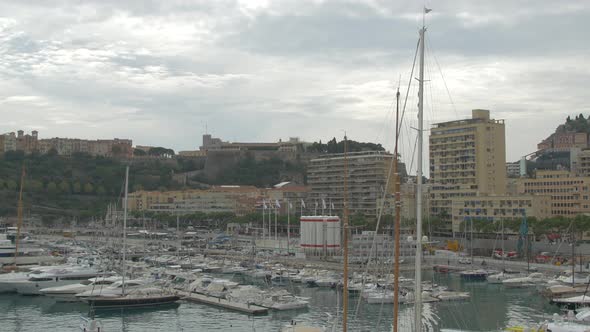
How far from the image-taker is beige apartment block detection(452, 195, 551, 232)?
88062 millimetres

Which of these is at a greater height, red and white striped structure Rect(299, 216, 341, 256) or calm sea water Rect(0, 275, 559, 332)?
red and white striped structure Rect(299, 216, 341, 256)

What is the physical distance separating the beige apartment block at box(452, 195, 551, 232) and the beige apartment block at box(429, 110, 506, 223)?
4.81 metres

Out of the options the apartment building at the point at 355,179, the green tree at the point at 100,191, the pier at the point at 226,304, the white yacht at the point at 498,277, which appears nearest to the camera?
the pier at the point at 226,304

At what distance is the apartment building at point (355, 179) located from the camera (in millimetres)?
121125

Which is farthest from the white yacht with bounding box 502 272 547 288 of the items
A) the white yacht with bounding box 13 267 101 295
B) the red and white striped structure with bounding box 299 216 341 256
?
the white yacht with bounding box 13 267 101 295

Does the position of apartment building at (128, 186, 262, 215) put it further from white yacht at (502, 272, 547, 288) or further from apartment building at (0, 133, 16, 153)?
white yacht at (502, 272, 547, 288)

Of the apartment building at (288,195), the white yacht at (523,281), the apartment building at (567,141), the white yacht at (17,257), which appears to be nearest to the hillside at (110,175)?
the apartment building at (288,195)

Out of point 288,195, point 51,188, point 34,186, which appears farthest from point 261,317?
point 51,188

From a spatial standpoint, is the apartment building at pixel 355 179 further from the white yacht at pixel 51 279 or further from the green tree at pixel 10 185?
the white yacht at pixel 51 279

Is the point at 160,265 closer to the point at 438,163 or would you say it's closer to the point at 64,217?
the point at 438,163

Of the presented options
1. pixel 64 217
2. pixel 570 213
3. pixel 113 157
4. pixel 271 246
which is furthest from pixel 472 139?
pixel 113 157

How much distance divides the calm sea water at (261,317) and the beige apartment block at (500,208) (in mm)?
38310

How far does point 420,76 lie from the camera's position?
19125 mm

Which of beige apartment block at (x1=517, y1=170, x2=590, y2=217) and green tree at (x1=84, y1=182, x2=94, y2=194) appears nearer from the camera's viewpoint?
beige apartment block at (x1=517, y1=170, x2=590, y2=217)
